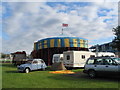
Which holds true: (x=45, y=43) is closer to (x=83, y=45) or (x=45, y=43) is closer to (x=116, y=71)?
(x=83, y=45)

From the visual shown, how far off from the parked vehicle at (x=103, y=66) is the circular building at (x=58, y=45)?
75.3ft

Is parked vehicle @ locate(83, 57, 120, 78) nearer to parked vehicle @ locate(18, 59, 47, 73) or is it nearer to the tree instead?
parked vehicle @ locate(18, 59, 47, 73)

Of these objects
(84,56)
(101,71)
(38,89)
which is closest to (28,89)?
(38,89)

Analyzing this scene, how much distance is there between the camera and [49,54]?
38.6 m

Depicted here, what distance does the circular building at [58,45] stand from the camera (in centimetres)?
3722

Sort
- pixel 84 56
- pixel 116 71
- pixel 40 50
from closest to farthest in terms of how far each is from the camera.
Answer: pixel 116 71
pixel 84 56
pixel 40 50

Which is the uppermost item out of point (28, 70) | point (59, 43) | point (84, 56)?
point (59, 43)

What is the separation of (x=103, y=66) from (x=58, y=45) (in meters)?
24.4

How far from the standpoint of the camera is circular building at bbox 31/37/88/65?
37.2 m

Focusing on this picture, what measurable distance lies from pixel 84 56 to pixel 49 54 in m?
15.6

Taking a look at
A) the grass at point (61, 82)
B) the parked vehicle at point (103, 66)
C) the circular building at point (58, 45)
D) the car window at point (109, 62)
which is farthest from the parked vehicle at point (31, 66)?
the circular building at point (58, 45)

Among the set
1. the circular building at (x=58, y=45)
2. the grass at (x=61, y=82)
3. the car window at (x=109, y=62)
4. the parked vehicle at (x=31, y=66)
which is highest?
the circular building at (x=58, y=45)

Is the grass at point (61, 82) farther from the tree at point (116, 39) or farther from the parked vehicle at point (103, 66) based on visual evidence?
the tree at point (116, 39)

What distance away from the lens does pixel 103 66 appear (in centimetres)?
1302
